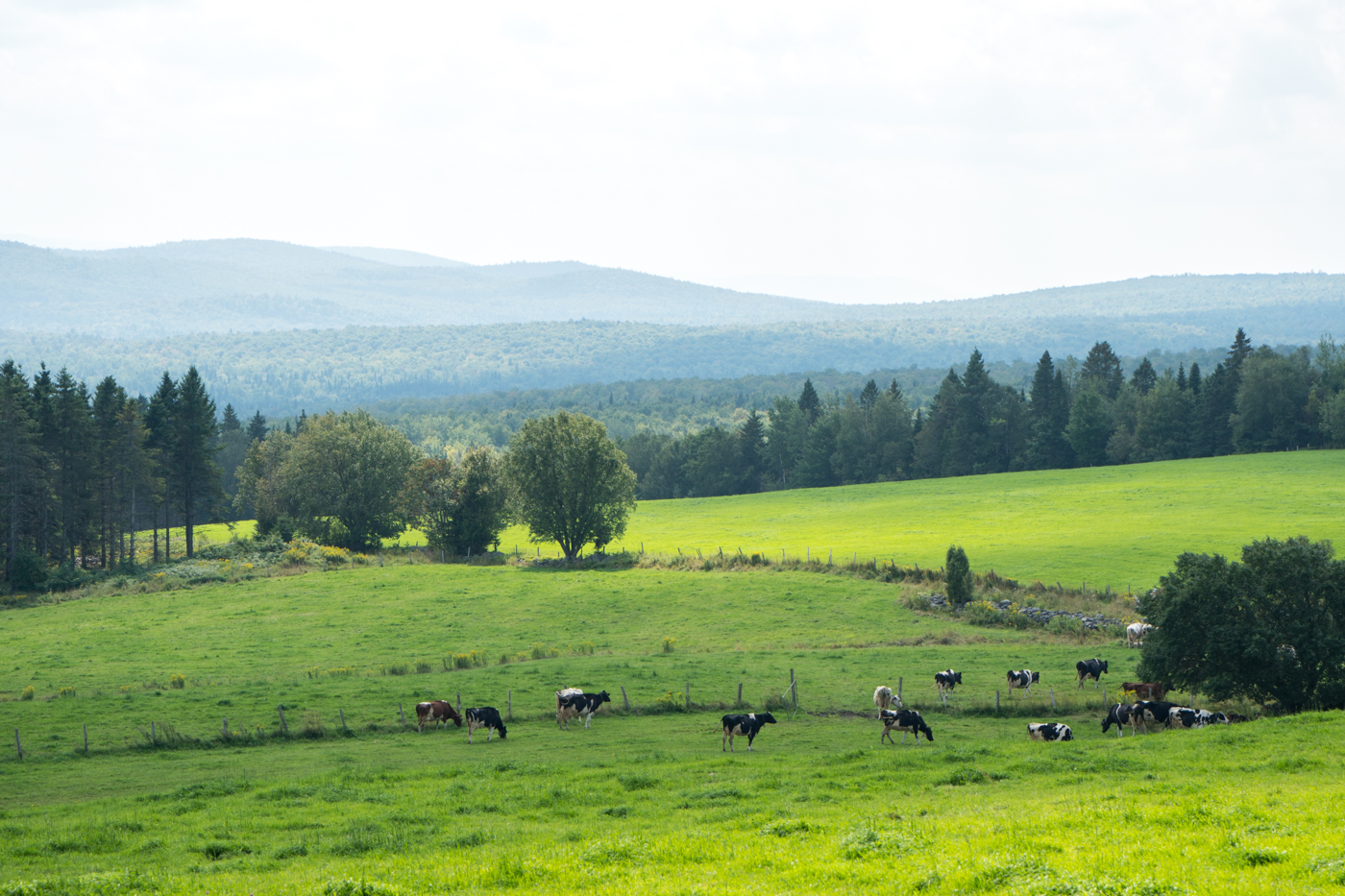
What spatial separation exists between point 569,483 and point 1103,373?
4133 inches

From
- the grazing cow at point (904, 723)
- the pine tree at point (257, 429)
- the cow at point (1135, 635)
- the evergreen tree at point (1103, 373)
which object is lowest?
the cow at point (1135, 635)

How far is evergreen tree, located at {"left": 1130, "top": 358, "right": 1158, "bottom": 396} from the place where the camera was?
138625 mm

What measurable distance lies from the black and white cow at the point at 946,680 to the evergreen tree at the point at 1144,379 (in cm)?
11567

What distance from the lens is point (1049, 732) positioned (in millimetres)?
28891

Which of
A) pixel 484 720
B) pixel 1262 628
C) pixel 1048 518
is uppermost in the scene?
pixel 1262 628

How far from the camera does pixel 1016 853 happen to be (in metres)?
14.0

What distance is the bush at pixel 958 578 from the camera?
52.4 metres

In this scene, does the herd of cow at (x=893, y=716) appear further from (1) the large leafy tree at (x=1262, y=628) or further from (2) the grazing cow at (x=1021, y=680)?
(1) the large leafy tree at (x=1262, y=628)

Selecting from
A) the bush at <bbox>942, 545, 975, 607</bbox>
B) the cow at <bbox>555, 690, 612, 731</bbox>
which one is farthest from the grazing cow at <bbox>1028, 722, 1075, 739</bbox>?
the bush at <bbox>942, 545, 975, 607</bbox>

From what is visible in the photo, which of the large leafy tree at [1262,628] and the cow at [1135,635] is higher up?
the large leafy tree at [1262,628]

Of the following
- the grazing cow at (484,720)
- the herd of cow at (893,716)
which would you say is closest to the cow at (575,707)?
the herd of cow at (893,716)

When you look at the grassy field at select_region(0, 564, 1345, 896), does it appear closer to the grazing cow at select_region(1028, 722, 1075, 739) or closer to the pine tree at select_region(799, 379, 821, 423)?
the grazing cow at select_region(1028, 722, 1075, 739)

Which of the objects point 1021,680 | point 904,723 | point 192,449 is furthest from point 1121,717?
point 192,449

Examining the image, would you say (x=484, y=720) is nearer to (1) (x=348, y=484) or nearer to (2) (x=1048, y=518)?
(1) (x=348, y=484)
